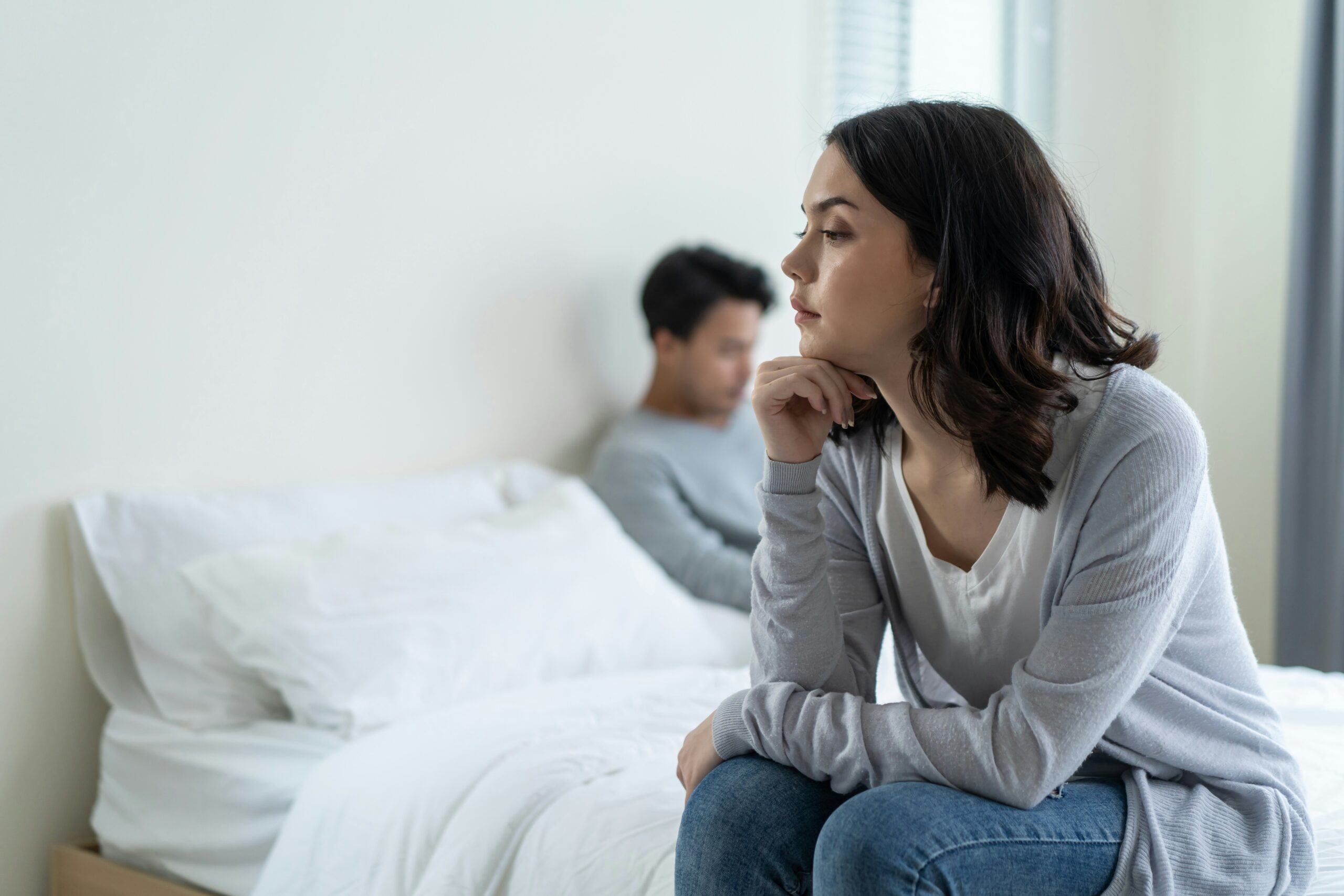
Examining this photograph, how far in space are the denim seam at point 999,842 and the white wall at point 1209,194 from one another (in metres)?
2.44

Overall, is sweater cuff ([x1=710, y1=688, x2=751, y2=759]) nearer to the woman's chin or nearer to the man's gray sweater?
the woman's chin

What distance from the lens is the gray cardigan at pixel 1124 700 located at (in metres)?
0.97

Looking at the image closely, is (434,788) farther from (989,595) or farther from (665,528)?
(665,528)

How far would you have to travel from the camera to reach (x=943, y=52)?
121 inches

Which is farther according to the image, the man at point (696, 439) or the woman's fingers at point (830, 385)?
the man at point (696, 439)

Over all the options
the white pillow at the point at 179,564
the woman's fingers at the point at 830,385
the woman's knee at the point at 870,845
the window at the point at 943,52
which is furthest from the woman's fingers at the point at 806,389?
the window at the point at 943,52

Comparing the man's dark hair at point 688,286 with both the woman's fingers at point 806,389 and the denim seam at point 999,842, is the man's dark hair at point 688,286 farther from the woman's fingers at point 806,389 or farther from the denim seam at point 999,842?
the denim seam at point 999,842

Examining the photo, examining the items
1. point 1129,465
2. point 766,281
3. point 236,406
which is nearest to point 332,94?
point 236,406

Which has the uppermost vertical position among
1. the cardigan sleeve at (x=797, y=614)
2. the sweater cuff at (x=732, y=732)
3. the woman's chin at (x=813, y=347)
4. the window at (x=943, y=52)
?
the window at (x=943, y=52)

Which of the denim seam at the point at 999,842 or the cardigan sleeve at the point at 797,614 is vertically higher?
the cardigan sleeve at the point at 797,614

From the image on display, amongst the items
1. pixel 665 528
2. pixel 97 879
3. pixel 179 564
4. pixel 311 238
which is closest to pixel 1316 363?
pixel 665 528

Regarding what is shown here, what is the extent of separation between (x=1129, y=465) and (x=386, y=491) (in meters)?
1.37

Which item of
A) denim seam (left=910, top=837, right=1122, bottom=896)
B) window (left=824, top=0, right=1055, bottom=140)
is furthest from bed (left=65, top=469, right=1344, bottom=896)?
window (left=824, top=0, right=1055, bottom=140)

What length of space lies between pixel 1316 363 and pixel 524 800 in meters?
2.47
